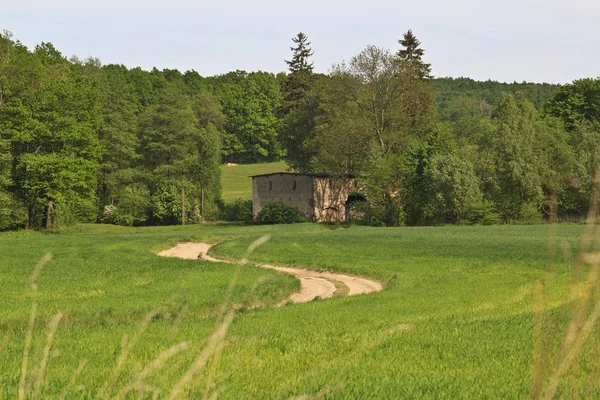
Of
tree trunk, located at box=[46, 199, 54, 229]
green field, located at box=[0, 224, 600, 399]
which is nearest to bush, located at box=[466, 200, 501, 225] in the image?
green field, located at box=[0, 224, 600, 399]

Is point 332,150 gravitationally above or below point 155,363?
above

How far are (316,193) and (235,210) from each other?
20621 mm

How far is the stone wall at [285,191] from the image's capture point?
282ft

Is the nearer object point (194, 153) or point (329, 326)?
point (329, 326)

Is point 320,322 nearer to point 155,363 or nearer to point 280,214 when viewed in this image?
point 155,363

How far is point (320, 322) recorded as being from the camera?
16.4 m

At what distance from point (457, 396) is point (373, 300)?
13.7m

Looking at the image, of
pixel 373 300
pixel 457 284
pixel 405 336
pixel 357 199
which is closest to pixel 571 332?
pixel 405 336

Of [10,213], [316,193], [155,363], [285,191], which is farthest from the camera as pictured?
[285,191]

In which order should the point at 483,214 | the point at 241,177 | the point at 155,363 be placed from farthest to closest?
the point at 241,177
the point at 483,214
the point at 155,363

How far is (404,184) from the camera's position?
74.6m

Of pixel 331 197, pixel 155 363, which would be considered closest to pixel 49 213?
pixel 331 197

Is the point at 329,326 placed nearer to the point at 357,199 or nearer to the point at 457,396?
the point at 457,396

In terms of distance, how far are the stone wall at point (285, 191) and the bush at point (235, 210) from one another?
7.19 m
